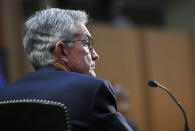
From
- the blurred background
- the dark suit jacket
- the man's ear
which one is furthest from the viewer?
the blurred background

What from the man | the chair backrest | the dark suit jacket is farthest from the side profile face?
the chair backrest

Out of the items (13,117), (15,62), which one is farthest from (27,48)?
(15,62)

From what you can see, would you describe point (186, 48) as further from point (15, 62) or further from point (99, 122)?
point (99, 122)

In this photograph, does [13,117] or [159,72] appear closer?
[13,117]

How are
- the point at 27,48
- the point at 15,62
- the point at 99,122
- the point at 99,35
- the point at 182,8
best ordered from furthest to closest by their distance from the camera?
the point at 182,8 → the point at 99,35 → the point at 15,62 → the point at 27,48 → the point at 99,122

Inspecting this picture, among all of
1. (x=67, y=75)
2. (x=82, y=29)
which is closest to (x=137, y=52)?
(x=82, y=29)

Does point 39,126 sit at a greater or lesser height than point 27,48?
lesser

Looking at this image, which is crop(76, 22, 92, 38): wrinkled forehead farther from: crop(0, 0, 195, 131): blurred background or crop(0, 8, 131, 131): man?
crop(0, 0, 195, 131): blurred background

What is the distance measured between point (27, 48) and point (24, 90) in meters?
0.21

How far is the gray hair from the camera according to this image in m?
2.15

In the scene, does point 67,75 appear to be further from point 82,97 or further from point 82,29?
point 82,29

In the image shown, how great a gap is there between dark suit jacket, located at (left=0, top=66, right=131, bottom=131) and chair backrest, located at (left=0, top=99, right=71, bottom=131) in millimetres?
26

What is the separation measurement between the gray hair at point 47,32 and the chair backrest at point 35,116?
0.22m

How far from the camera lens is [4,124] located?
6.63ft
